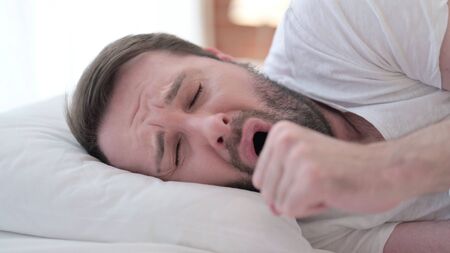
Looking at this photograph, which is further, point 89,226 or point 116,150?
point 116,150

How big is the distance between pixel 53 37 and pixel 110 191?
92cm

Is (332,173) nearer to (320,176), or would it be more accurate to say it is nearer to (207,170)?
(320,176)

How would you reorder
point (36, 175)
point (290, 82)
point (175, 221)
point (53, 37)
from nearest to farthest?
point (175, 221) → point (36, 175) → point (290, 82) → point (53, 37)

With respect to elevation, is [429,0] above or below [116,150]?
above

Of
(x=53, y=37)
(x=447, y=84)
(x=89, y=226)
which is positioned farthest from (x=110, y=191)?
(x=53, y=37)

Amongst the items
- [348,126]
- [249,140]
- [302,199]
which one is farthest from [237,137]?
[302,199]

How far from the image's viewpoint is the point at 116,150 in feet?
3.40

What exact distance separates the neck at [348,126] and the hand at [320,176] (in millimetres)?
493

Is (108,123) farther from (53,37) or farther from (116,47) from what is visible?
(53,37)

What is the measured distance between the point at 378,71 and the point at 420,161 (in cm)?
43

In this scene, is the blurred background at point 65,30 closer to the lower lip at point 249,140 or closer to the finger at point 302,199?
the lower lip at point 249,140

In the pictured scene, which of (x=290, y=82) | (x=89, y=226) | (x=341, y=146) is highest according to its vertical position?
(x=341, y=146)

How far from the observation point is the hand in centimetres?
56

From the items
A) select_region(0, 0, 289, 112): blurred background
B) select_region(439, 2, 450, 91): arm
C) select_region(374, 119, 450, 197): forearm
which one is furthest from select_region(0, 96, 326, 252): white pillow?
select_region(0, 0, 289, 112): blurred background
